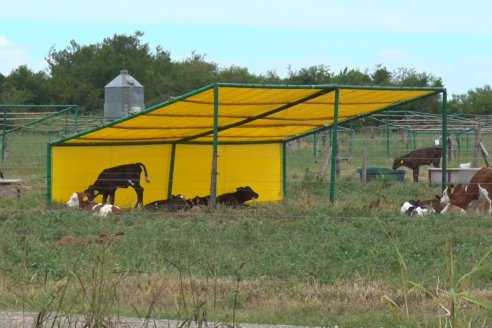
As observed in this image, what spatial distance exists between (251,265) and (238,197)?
801cm

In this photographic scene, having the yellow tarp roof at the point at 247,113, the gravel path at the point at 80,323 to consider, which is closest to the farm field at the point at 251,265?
the gravel path at the point at 80,323

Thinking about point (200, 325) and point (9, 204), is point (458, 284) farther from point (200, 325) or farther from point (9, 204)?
point (9, 204)

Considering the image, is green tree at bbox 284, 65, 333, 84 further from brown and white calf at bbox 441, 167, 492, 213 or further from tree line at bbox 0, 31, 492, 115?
brown and white calf at bbox 441, 167, 492, 213

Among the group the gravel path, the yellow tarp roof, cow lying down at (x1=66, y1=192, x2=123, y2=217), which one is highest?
the yellow tarp roof

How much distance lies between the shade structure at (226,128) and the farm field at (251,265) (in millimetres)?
1445

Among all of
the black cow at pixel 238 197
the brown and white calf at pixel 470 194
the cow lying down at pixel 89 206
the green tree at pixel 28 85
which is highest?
the green tree at pixel 28 85

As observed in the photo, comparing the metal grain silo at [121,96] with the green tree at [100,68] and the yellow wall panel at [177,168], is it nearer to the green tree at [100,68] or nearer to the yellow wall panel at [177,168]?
the yellow wall panel at [177,168]

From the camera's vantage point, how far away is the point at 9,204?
56.5ft

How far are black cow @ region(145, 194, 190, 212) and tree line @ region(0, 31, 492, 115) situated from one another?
37.4 meters

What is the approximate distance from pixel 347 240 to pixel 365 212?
3114 millimetres

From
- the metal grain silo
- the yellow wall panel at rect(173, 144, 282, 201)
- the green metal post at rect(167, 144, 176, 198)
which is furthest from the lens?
the metal grain silo

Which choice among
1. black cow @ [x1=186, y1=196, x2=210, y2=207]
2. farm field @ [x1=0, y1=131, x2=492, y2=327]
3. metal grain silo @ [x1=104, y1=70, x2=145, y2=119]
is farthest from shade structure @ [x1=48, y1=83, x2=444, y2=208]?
metal grain silo @ [x1=104, y1=70, x2=145, y2=119]

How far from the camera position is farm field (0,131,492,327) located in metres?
7.05

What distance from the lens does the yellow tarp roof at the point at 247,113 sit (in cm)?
1575
